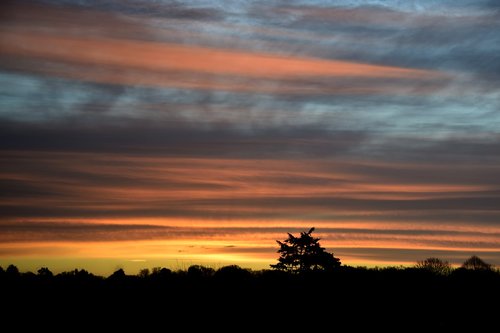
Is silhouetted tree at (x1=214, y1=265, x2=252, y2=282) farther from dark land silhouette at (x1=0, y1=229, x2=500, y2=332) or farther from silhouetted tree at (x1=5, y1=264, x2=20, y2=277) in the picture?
silhouetted tree at (x1=5, y1=264, x2=20, y2=277)

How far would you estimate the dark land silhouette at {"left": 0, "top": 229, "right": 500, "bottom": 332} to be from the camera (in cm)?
3694

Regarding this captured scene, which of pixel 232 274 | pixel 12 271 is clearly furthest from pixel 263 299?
pixel 12 271

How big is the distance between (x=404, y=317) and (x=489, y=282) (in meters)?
8.70

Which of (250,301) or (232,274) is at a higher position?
(232,274)

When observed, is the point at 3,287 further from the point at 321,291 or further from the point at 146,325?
the point at 321,291

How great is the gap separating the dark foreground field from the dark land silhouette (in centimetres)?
5

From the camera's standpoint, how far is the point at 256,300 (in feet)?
131

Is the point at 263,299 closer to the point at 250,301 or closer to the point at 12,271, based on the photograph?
the point at 250,301

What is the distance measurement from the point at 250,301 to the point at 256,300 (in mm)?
333

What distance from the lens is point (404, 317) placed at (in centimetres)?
3769

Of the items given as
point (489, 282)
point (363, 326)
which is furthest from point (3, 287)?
point (489, 282)

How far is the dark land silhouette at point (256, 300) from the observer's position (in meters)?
36.9

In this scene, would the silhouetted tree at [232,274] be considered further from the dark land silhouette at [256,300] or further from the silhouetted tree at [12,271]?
the silhouetted tree at [12,271]

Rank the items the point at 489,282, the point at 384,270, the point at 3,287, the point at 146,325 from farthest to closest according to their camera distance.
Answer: the point at 384,270, the point at 489,282, the point at 3,287, the point at 146,325
